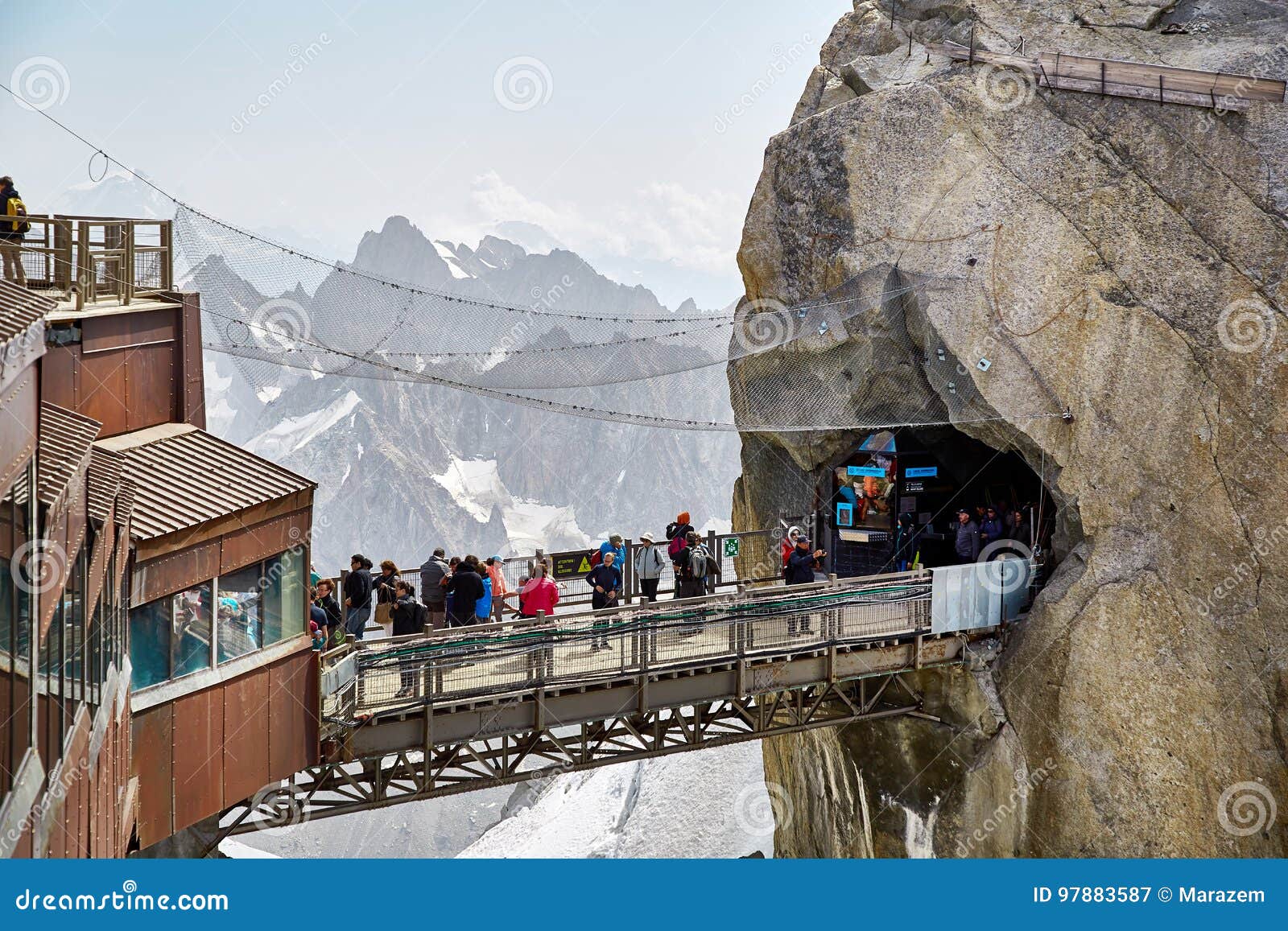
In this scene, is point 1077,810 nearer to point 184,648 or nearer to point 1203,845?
point 1203,845

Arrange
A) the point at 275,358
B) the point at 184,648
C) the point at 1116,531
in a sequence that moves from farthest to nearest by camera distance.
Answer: the point at 1116,531
the point at 275,358
the point at 184,648

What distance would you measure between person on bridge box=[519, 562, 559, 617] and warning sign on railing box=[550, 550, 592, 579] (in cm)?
381

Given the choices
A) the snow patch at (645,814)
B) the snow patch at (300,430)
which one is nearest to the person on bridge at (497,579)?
the snow patch at (645,814)

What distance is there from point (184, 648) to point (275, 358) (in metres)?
5.86

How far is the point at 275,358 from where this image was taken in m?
14.5

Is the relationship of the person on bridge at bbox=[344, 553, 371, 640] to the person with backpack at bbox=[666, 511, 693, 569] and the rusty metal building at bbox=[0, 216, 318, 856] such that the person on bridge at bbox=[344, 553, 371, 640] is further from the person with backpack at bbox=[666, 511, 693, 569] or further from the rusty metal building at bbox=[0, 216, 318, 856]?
the person with backpack at bbox=[666, 511, 693, 569]

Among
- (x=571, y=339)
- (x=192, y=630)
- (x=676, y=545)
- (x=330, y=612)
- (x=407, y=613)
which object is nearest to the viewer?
(x=192, y=630)

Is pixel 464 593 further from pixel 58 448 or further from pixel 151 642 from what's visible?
pixel 58 448

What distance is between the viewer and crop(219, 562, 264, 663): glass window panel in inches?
389

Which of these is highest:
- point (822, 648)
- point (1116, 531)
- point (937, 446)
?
point (937, 446)

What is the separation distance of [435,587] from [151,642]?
5.47 metres

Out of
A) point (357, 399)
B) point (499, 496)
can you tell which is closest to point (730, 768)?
point (499, 496)

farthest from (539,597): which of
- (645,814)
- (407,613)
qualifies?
(645,814)

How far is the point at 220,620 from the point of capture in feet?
32.3
